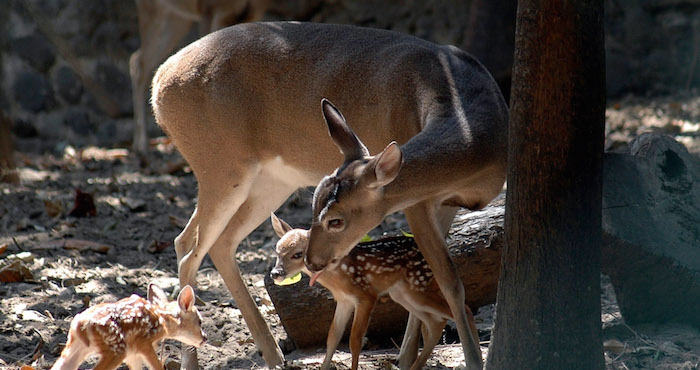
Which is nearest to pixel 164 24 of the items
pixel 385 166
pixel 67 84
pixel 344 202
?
pixel 67 84

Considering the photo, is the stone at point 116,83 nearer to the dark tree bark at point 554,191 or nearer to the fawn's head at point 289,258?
the fawn's head at point 289,258

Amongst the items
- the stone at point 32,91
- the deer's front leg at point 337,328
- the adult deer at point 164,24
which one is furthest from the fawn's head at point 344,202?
the stone at point 32,91

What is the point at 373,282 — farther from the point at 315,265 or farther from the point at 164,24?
the point at 164,24

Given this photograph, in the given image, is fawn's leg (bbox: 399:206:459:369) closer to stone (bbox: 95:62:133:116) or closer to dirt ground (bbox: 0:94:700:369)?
dirt ground (bbox: 0:94:700:369)

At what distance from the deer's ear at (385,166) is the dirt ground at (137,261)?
1227 mm

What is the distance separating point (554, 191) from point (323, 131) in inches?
63.1

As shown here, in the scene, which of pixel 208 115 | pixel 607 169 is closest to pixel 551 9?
pixel 607 169

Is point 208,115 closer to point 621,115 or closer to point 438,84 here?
point 438,84

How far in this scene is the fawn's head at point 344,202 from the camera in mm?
3762

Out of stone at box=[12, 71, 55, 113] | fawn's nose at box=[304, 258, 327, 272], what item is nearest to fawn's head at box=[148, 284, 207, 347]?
fawn's nose at box=[304, 258, 327, 272]

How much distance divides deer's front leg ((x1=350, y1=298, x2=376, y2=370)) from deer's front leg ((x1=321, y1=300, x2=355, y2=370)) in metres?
0.11

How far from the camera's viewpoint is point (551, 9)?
10.9 ft

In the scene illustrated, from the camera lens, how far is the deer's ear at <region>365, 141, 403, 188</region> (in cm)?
357

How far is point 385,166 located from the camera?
3.63 m
